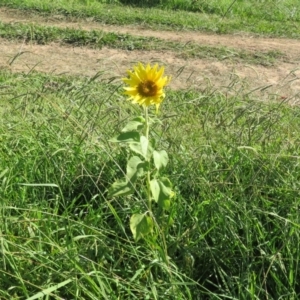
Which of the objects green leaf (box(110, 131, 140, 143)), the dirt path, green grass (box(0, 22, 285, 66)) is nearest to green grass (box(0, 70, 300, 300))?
green leaf (box(110, 131, 140, 143))

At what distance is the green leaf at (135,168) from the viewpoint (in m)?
2.21

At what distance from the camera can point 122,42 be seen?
25.8 ft

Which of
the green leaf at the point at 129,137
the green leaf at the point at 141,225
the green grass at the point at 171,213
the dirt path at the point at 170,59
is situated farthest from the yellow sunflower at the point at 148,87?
the dirt path at the point at 170,59

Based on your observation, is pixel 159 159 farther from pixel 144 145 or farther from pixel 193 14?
pixel 193 14

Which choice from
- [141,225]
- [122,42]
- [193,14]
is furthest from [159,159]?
[193,14]

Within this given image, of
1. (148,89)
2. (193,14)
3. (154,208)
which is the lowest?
(193,14)

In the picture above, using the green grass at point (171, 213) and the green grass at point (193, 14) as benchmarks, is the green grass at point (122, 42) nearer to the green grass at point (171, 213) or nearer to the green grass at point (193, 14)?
the green grass at point (193, 14)

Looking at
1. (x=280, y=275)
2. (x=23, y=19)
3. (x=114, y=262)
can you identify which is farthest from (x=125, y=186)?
(x=23, y=19)

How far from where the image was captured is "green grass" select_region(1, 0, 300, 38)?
29.2ft

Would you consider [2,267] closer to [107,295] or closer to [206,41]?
[107,295]

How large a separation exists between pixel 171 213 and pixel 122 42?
18.8ft

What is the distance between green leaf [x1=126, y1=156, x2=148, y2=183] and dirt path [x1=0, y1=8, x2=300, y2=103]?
4.11m

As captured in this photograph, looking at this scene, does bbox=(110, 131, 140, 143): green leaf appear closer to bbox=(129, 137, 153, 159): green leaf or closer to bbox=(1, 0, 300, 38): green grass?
bbox=(129, 137, 153, 159): green leaf

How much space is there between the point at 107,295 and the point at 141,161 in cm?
52
